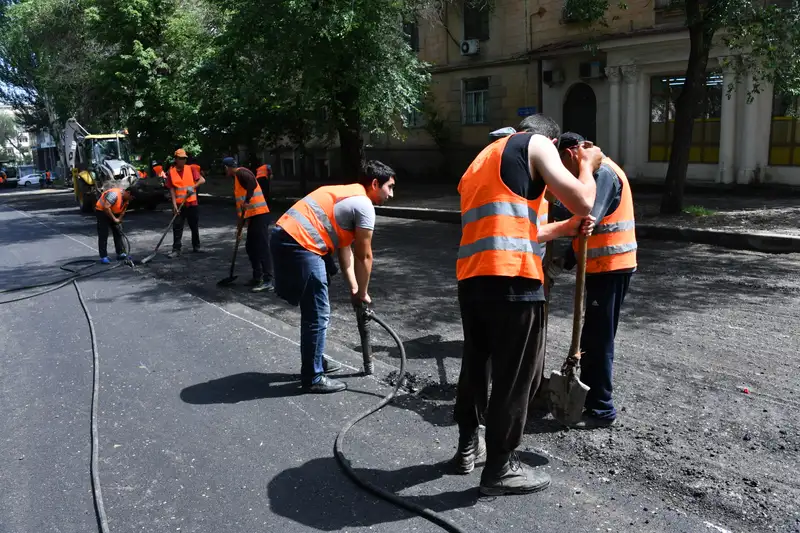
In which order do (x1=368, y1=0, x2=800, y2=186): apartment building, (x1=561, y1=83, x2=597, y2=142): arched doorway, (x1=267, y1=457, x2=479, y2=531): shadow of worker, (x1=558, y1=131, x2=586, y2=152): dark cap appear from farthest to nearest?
1. (x1=561, y1=83, x2=597, y2=142): arched doorway
2. (x1=368, y1=0, x2=800, y2=186): apartment building
3. (x1=558, y1=131, x2=586, y2=152): dark cap
4. (x1=267, y1=457, x2=479, y2=531): shadow of worker

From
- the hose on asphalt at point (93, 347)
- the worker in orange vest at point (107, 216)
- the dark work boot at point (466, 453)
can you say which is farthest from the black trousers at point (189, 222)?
the dark work boot at point (466, 453)

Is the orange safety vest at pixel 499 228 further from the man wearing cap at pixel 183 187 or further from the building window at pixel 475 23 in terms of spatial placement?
the building window at pixel 475 23

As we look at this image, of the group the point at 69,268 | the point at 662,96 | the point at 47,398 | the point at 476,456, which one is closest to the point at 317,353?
the point at 476,456

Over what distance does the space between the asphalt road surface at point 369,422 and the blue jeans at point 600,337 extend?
0.64 feet

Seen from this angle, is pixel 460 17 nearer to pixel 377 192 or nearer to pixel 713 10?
pixel 713 10

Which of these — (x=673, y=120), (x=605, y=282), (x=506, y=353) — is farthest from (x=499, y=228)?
(x=673, y=120)

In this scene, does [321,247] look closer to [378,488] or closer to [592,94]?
[378,488]

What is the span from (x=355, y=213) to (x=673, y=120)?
54.2 ft

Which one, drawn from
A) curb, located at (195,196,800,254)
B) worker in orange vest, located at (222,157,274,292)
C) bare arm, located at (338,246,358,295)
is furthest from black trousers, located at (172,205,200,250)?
curb, located at (195,196,800,254)

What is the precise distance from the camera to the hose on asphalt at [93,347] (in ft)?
11.6

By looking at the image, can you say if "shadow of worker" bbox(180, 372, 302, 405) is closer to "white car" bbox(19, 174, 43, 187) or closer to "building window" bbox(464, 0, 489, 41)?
"building window" bbox(464, 0, 489, 41)

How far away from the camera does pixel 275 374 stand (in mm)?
5547

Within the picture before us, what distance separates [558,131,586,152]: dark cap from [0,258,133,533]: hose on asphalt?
296 cm

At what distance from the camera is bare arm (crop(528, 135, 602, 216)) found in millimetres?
3146
